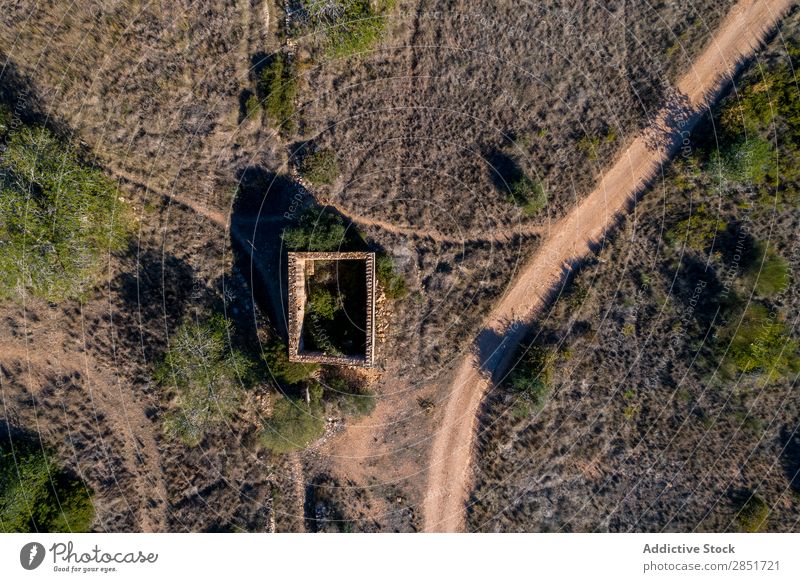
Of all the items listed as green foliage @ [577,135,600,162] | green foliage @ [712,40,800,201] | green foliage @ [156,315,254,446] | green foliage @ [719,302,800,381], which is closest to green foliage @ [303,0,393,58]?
green foliage @ [577,135,600,162]

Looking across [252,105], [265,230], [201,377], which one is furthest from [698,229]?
[201,377]

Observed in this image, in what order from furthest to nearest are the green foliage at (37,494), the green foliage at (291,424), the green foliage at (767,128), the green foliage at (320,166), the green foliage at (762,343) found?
the green foliage at (291,424)
the green foliage at (320,166)
the green foliage at (37,494)
the green foliage at (762,343)
the green foliage at (767,128)

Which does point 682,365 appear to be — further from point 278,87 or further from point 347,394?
point 278,87

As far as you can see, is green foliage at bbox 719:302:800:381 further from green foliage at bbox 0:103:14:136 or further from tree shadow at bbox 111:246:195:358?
green foliage at bbox 0:103:14:136

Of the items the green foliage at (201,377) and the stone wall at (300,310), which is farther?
the green foliage at (201,377)

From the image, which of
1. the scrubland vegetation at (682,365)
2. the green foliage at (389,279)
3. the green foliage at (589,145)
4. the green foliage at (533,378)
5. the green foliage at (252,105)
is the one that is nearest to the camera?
the scrubland vegetation at (682,365)

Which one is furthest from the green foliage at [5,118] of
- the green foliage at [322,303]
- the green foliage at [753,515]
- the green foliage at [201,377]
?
the green foliage at [753,515]

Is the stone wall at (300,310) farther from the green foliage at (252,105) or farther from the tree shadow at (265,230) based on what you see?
the green foliage at (252,105)
